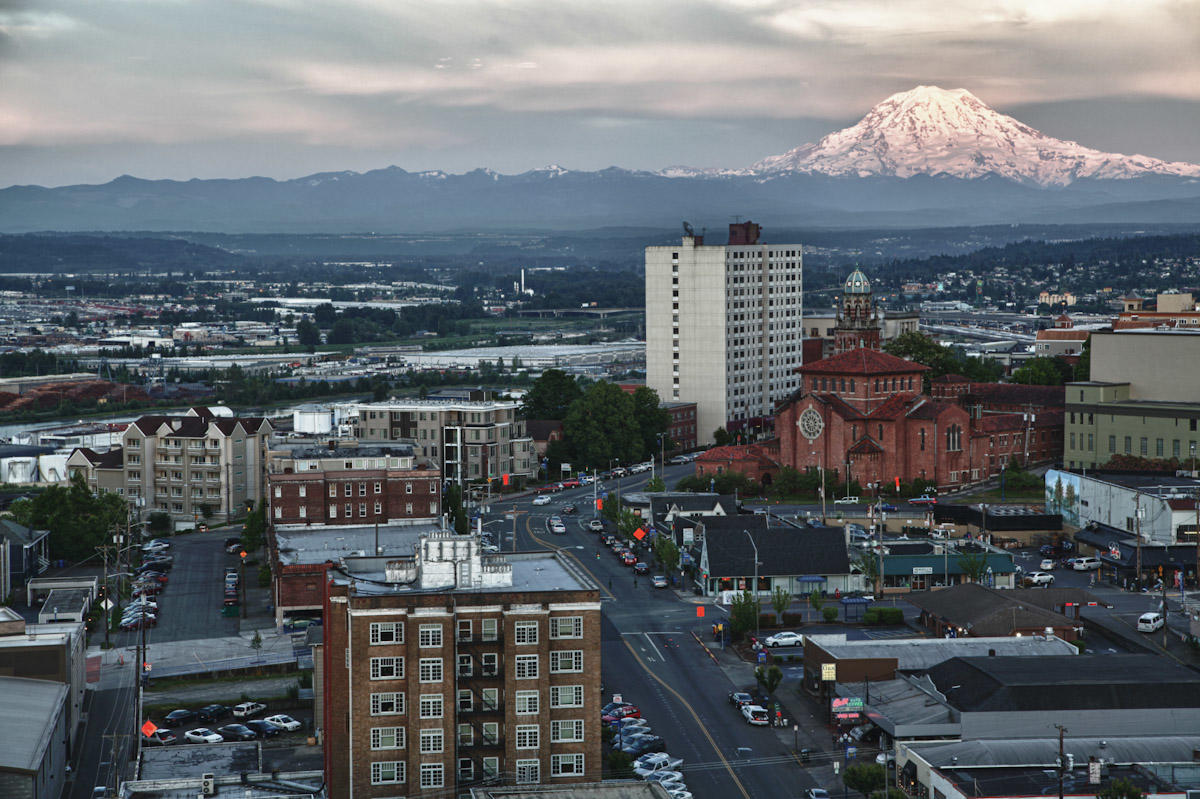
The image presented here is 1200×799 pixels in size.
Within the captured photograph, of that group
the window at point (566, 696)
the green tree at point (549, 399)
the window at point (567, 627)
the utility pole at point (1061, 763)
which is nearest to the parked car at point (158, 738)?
the window at point (566, 696)

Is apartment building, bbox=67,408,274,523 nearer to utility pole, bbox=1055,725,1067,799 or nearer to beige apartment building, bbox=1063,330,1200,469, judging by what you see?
beige apartment building, bbox=1063,330,1200,469

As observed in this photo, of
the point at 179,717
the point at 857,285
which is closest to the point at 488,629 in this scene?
the point at 179,717

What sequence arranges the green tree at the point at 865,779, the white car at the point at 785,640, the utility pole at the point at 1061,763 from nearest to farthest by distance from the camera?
the utility pole at the point at 1061,763 → the green tree at the point at 865,779 → the white car at the point at 785,640

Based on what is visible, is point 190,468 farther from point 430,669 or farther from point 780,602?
point 430,669

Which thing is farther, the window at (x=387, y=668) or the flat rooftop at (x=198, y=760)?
the flat rooftop at (x=198, y=760)

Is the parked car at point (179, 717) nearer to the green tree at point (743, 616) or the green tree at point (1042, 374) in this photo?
the green tree at point (743, 616)

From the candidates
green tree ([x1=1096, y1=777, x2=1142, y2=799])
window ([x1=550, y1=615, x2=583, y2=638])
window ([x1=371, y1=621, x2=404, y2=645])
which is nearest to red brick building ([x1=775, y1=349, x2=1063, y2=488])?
green tree ([x1=1096, y1=777, x2=1142, y2=799])

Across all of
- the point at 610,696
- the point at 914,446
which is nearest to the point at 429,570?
the point at 610,696
